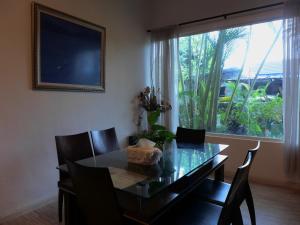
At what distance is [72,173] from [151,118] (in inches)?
69.8

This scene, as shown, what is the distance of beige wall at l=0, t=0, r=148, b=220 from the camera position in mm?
2248

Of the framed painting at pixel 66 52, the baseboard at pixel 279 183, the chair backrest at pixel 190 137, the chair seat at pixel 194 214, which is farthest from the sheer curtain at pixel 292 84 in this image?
the framed painting at pixel 66 52

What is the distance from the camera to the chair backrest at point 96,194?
1.13 metres

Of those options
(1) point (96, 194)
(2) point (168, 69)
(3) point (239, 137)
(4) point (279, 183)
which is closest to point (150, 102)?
(2) point (168, 69)

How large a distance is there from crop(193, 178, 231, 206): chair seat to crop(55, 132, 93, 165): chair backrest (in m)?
1.10

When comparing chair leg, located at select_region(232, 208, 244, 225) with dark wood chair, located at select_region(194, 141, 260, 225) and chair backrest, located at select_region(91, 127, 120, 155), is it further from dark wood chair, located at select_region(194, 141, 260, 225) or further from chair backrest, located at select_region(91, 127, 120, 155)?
chair backrest, located at select_region(91, 127, 120, 155)

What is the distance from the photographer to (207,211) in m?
1.58

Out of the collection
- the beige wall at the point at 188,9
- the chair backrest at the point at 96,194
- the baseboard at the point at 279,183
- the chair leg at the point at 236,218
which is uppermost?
the beige wall at the point at 188,9

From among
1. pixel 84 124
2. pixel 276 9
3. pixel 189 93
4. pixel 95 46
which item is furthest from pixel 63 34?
pixel 276 9

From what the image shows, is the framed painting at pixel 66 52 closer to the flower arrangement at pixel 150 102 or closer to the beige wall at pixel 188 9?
the flower arrangement at pixel 150 102

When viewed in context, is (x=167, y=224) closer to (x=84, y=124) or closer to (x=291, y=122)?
(x=84, y=124)

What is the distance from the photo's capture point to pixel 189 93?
3816 mm

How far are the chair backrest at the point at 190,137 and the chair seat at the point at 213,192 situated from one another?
1.93 ft

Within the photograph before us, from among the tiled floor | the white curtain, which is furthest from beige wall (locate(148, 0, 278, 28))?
the tiled floor
